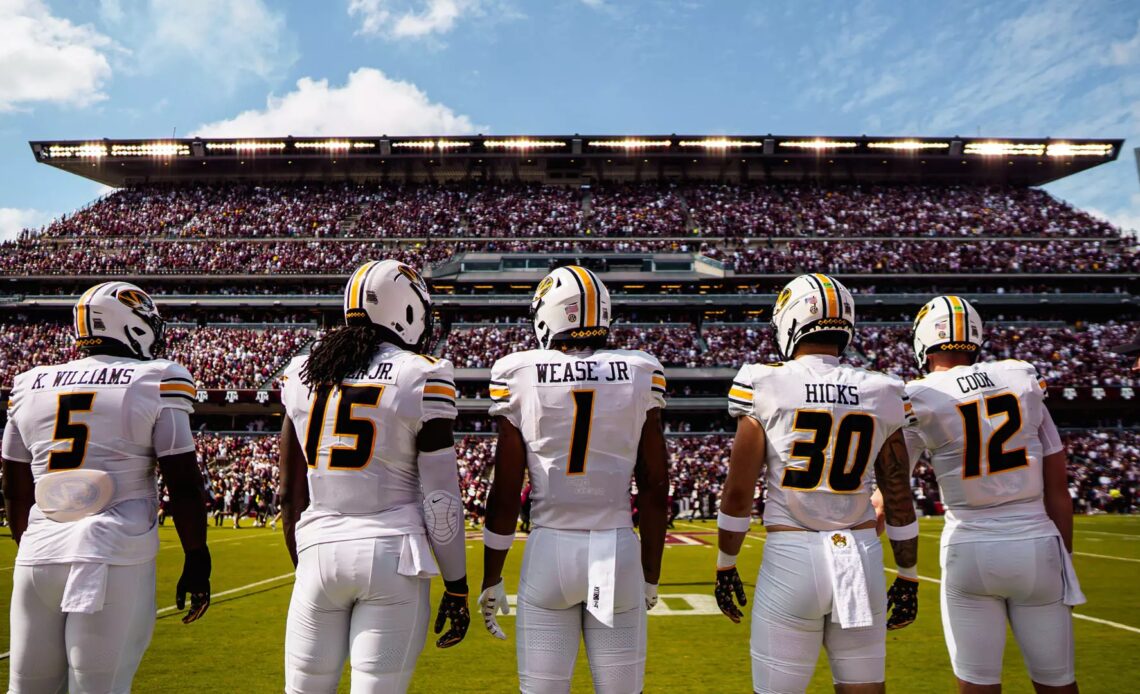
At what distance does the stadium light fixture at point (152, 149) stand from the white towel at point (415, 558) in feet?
185

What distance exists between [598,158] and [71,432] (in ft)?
163

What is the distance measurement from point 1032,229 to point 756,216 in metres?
17.6

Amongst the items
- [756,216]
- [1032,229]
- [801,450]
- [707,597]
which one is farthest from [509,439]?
[1032,229]

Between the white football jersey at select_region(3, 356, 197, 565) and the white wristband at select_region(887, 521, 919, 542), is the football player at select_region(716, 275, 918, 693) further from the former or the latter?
the white football jersey at select_region(3, 356, 197, 565)

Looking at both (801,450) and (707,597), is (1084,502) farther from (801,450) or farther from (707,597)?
(801,450)

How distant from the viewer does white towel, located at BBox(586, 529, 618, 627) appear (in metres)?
2.69

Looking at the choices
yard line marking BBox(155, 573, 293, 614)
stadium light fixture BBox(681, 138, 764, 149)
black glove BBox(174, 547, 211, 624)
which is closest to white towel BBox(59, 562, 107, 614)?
black glove BBox(174, 547, 211, 624)

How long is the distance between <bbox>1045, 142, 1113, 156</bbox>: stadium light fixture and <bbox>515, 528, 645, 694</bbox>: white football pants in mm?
58895

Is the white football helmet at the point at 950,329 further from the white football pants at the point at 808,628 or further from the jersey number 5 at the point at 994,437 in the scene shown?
the white football pants at the point at 808,628

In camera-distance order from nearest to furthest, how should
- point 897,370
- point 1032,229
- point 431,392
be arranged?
point 431,392 → point 897,370 → point 1032,229

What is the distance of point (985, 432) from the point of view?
3.52 meters

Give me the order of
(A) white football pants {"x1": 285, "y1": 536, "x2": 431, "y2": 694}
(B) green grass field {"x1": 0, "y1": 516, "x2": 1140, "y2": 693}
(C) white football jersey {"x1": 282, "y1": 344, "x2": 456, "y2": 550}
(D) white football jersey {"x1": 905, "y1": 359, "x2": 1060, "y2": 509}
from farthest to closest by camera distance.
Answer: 1. (B) green grass field {"x1": 0, "y1": 516, "x2": 1140, "y2": 693}
2. (D) white football jersey {"x1": 905, "y1": 359, "x2": 1060, "y2": 509}
3. (C) white football jersey {"x1": 282, "y1": 344, "x2": 456, "y2": 550}
4. (A) white football pants {"x1": 285, "y1": 536, "x2": 431, "y2": 694}

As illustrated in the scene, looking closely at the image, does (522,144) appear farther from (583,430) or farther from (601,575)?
(601,575)

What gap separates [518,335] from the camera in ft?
122
